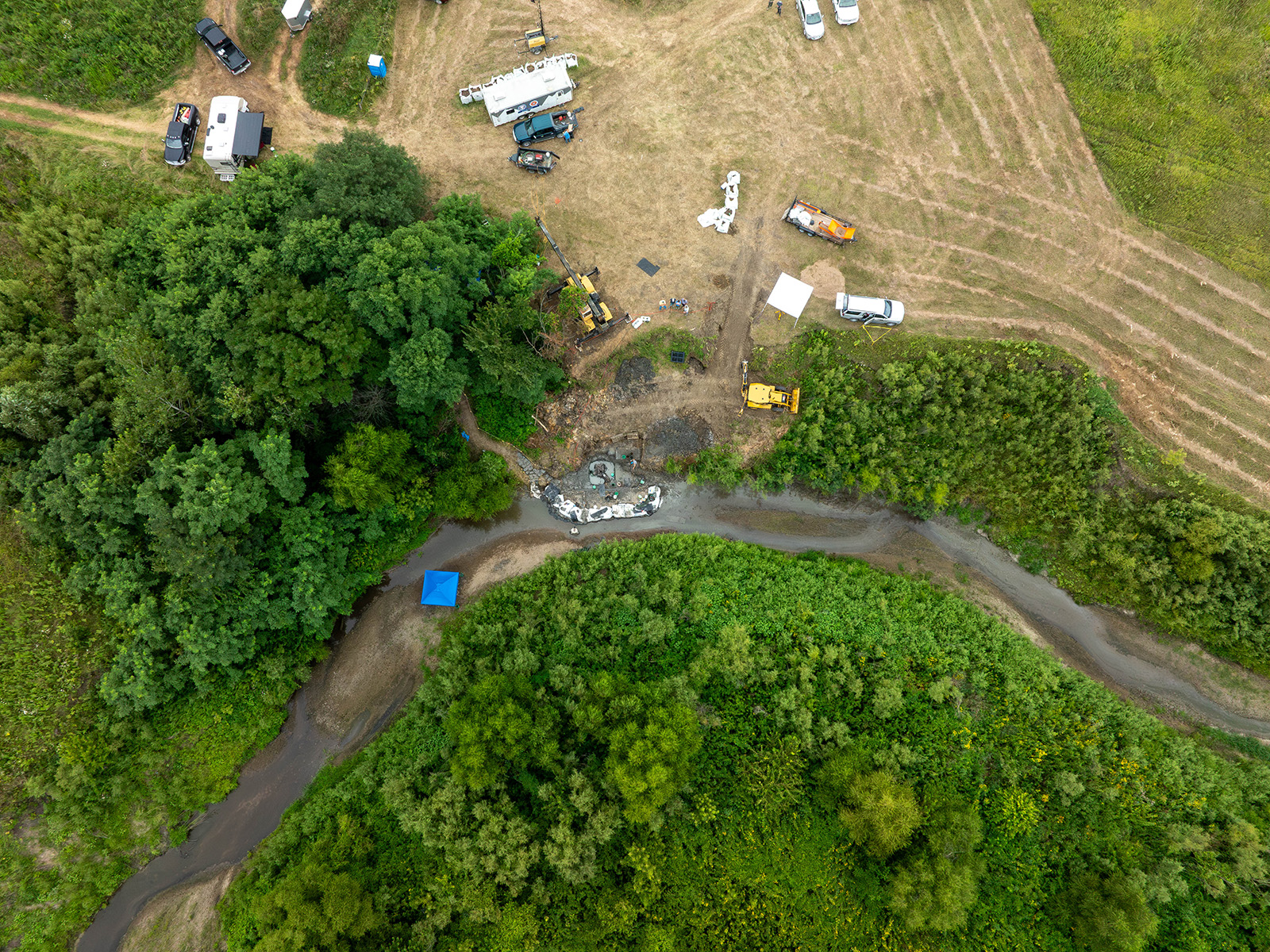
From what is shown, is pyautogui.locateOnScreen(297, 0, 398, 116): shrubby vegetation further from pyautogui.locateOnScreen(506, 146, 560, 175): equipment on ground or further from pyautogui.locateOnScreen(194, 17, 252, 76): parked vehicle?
pyautogui.locateOnScreen(506, 146, 560, 175): equipment on ground

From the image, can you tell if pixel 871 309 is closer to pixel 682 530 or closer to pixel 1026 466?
pixel 1026 466

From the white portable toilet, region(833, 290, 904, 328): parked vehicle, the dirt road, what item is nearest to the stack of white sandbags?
the dirt road

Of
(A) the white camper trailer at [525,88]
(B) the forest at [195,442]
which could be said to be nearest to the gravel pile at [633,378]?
(B) the forest at [195,442]

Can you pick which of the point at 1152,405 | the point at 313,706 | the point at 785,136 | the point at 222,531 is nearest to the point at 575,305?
the point at 785,136

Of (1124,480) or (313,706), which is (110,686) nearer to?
(313,706)

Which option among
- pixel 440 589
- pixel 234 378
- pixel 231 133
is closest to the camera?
pixel 234 378

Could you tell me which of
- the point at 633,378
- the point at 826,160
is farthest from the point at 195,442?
the point at 826,160

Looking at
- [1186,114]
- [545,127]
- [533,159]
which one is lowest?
[1186,114]
